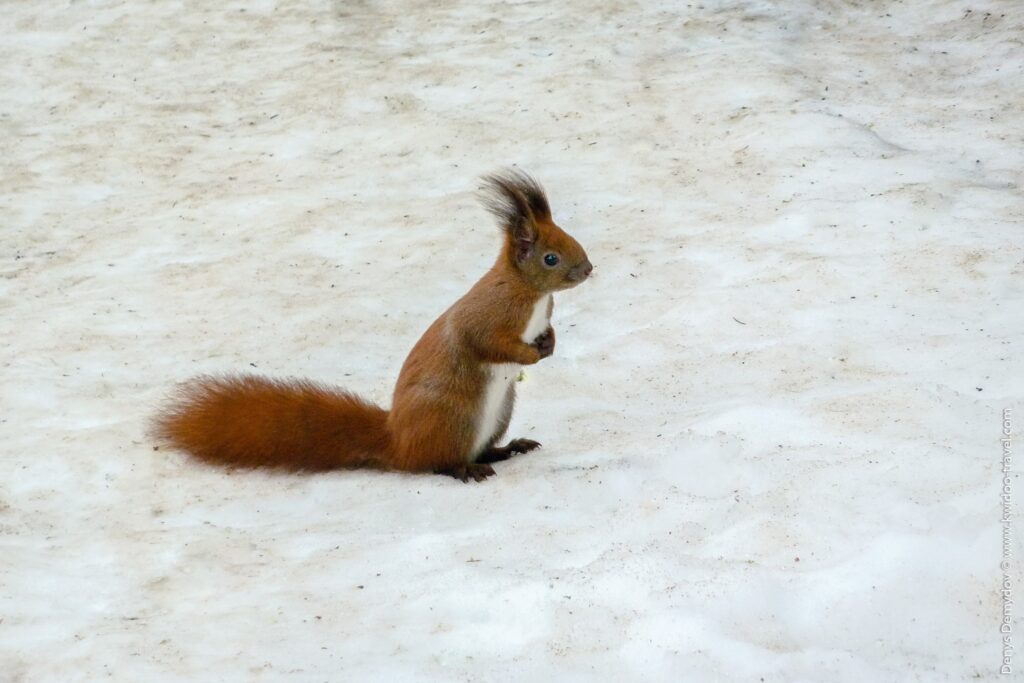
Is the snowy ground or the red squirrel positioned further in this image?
the red squirrel

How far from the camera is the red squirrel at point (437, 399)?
4.03m

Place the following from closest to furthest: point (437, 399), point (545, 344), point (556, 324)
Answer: point (437, 399)
point (545, 344)
point (556, 324)

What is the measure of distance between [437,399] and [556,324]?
1467mm

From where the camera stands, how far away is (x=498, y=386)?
4137 mm

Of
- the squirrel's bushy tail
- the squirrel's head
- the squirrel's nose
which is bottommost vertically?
the squirrel's bushy tail

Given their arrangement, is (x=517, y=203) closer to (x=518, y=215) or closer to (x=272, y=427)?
(x=518, y=215)

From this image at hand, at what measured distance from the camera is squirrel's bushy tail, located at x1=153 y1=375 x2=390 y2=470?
407cm

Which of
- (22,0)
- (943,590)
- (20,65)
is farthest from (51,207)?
(943,590)

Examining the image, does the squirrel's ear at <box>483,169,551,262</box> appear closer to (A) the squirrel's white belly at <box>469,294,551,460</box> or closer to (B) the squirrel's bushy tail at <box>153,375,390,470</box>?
(A) the squirrel's white belly at <box>469,294,551,460</box>

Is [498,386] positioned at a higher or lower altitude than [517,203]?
lower

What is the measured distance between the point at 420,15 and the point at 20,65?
9.76 ft

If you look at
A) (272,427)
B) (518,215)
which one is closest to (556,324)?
(518,215)

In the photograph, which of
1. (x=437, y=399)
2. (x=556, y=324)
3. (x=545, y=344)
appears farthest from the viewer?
(x=556, y=324)

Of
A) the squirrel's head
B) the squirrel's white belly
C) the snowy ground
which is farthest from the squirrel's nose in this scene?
the snowy ground
